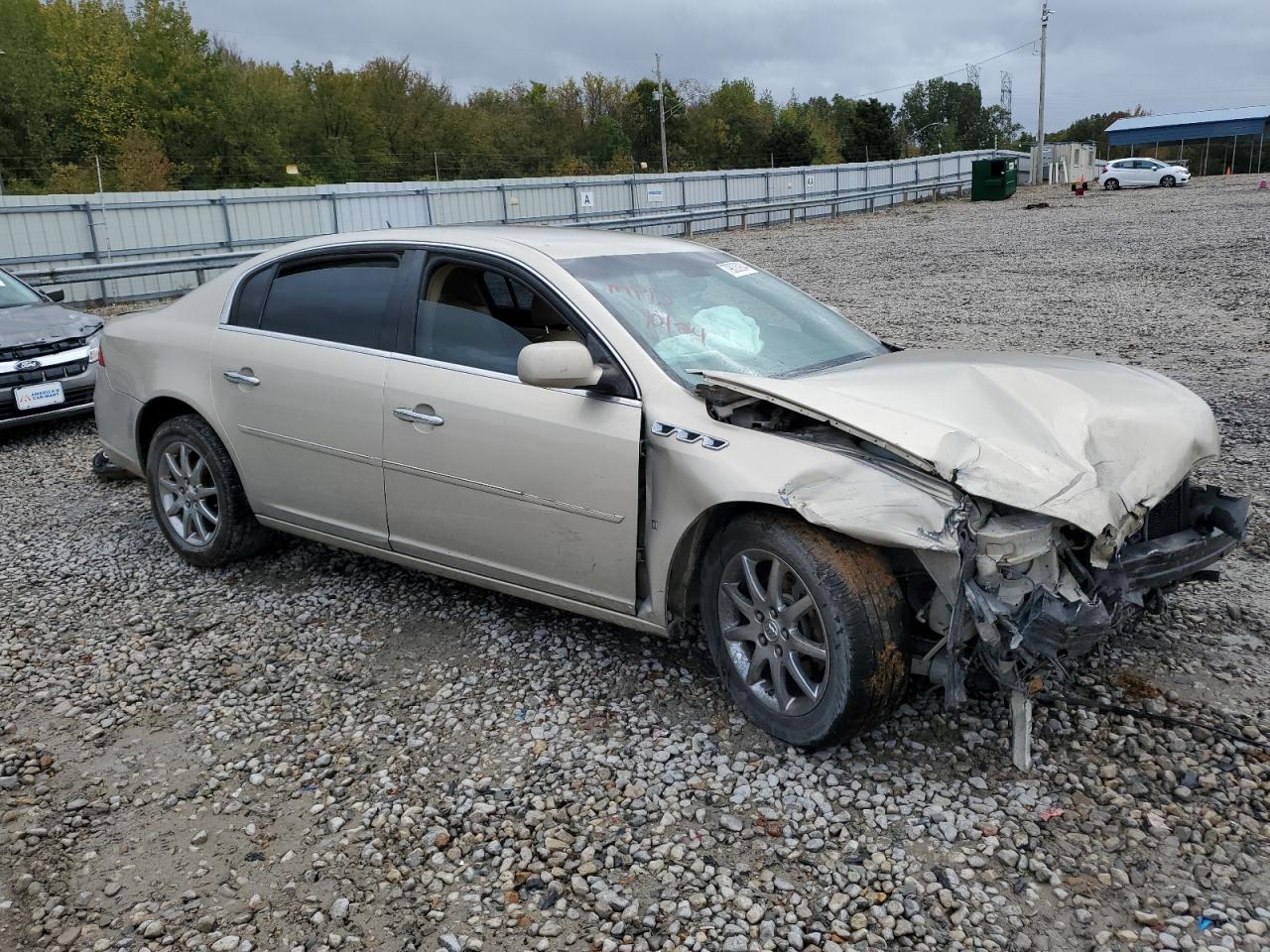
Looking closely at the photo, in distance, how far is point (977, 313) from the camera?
1295cm

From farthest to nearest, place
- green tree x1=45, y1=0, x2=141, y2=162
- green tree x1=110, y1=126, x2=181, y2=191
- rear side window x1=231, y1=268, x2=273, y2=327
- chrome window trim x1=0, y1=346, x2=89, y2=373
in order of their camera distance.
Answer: green tree x1=45, y1=0, x2=141, y2=162, green tree x1=110, y1=126, x2=181, y2=191, chrome window trim x1=0, y1=346, x2=89, y2=373, rear side window x1=231, y1=268, x2=273, y2=327

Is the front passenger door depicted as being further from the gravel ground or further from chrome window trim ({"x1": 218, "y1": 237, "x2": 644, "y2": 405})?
the gravel ground

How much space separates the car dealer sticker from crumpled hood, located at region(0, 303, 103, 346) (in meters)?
6.47

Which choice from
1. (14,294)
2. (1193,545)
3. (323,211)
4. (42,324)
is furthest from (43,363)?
(323,211)

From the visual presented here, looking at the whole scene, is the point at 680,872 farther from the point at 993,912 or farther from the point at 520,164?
the point at 520,164

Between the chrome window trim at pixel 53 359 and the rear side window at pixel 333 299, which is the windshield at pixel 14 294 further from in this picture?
the rear side window at pixel 333 299

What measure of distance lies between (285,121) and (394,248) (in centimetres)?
7106

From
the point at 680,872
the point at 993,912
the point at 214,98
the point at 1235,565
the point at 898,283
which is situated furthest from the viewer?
the point at 214,98

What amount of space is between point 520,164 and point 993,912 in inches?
3073

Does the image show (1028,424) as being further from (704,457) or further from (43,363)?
(43,363)

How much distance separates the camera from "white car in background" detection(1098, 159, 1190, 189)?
142 feet

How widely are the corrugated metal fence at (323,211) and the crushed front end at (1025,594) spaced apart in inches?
347

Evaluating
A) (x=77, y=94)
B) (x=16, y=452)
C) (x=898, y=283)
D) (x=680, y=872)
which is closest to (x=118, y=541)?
(x=16, y=452)

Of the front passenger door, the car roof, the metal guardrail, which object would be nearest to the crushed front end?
the front passenger door
